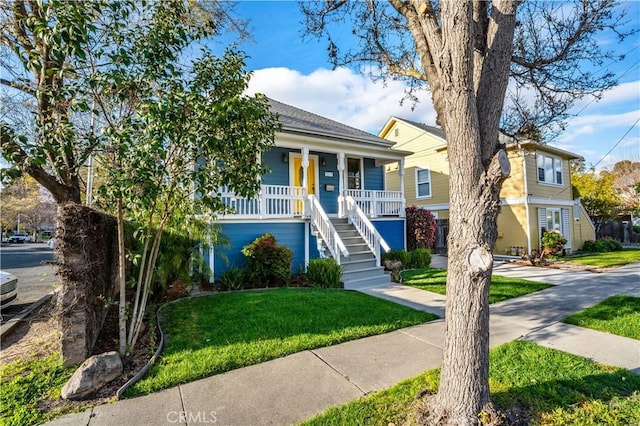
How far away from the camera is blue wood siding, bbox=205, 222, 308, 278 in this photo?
26.8ft

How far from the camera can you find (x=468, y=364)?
94.9 inches

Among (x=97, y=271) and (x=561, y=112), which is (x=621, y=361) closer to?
(x=561, y=112)

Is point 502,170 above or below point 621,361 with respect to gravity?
above

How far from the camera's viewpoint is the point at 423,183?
17844 millimetres

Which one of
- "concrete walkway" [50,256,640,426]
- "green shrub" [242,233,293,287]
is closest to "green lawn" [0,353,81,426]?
"concrete walkway" [50,256,640,426]

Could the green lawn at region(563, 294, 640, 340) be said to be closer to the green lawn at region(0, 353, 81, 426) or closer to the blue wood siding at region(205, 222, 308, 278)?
the blue wood siding at region(205, 222, 308, 278)

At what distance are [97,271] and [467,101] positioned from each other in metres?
4.92

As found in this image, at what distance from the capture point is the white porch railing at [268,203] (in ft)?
28.0

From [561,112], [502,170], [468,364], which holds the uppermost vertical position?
[561,112]

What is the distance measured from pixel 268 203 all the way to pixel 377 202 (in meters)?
4.28

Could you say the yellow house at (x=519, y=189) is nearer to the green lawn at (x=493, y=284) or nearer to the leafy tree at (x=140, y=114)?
the green lawn at (x=493, y=284)

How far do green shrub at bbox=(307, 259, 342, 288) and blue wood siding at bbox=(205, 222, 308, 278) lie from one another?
1.23 metres

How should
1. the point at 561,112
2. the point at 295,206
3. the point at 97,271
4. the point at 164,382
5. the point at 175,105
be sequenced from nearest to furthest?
the point at 164,382
the point at 175,105
the point at 97,271
the point at 561,112
the point at 295,206

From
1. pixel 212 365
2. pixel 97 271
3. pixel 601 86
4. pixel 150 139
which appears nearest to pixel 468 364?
pixel 212 365
